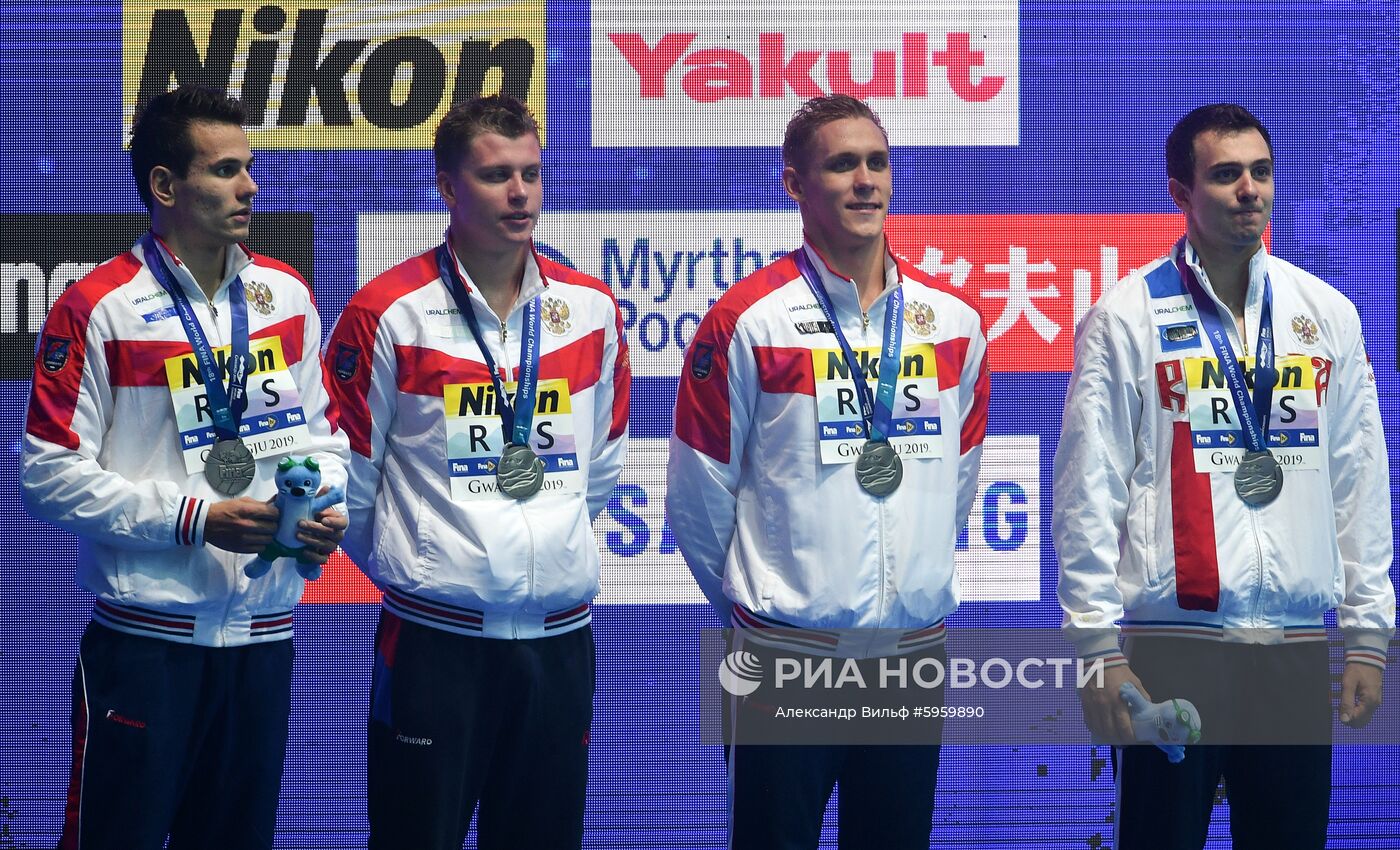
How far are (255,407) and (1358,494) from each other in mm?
2202

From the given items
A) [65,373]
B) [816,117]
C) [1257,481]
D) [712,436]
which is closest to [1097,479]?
[1257,481]

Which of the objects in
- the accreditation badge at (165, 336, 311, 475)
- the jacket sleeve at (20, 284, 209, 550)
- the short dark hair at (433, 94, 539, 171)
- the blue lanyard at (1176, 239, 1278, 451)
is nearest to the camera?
the jacket sleeve at (20, 284, 209, 550)

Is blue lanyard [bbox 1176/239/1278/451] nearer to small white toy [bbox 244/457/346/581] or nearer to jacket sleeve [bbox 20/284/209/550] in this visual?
small white toy [bbox 244/457/346/581]

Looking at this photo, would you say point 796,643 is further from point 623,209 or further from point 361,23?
point 361,23

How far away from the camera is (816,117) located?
3277mm

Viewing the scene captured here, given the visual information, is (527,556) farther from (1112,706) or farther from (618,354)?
(1112,706)

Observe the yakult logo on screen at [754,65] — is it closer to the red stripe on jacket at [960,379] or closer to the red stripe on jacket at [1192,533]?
the red stripe on jacket at [960,379]

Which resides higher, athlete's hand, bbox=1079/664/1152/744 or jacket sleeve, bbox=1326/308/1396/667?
jacket sleeve, bbox=1326/308/1396/667

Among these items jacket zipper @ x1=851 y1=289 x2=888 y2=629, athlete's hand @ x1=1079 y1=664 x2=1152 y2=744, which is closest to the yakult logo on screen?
jacket zipper @ x1=851 y1=289 x2=888 y2=629

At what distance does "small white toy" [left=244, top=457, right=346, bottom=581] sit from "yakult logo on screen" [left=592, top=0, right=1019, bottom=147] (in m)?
1.76

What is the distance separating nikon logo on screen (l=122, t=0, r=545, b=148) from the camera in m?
4.33

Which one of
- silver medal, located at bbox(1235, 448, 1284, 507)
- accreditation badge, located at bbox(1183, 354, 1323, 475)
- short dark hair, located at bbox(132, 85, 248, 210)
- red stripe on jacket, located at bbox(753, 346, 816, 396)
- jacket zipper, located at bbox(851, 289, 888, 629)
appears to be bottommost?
jacket zipper, located at bbox(851, 289, 888, 629)

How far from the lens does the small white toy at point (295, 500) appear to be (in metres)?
Result: 2.93

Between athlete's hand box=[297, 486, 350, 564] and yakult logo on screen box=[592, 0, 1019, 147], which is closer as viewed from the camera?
athlete's hand box=[297, 486, 350, 564]
